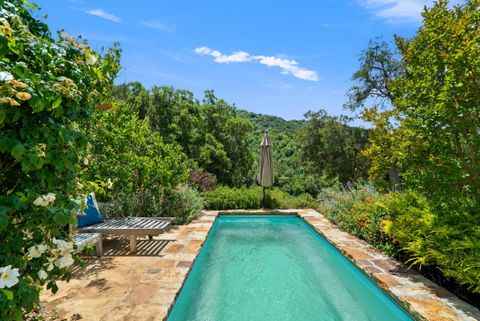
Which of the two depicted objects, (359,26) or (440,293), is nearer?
(440,293)

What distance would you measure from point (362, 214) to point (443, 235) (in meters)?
2.68

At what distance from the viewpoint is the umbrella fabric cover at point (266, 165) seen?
10.2 metres

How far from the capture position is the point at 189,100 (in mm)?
16625

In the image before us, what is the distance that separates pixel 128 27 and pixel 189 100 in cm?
826

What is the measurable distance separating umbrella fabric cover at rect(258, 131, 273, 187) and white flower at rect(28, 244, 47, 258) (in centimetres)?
873

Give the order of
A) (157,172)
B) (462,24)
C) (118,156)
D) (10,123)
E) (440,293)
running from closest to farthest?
(10,123) → (440,293) → (462,24) → (118,156) → (157,172)

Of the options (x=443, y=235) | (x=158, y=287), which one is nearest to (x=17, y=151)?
(x=158, y=287)

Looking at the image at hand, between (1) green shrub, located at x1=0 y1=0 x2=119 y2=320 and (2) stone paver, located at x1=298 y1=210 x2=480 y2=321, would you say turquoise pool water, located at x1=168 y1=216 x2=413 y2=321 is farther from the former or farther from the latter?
(1) green shrub, located at x1=0 y1=0 x2=119 y2=320

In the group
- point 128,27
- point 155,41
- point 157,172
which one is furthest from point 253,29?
point 157,172

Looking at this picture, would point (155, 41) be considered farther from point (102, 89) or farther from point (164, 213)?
point (102, 89)

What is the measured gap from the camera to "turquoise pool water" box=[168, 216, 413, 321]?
3.54 m

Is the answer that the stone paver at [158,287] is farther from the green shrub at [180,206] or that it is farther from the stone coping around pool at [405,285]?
the green shrub at [180,206]

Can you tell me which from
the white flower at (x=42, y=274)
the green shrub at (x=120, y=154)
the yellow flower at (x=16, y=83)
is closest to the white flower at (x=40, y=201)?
the white flower at (x=42, y=274)

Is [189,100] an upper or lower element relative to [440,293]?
upper
